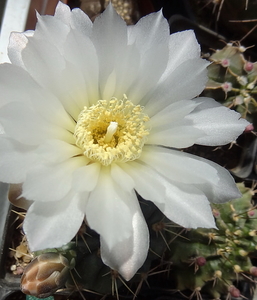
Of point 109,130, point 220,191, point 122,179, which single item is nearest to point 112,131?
point 109,130

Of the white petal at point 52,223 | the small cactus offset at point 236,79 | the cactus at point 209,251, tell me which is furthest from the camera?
the small cactus offset at point 236,79

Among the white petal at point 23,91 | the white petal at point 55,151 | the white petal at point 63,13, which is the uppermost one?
the white petal at point 63,13

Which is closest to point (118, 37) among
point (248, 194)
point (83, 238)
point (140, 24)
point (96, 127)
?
point (140, 24)

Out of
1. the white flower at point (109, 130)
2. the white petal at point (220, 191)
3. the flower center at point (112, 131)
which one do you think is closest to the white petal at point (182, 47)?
the white flower at point (109, 130)

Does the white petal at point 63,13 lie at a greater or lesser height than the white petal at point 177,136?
greater

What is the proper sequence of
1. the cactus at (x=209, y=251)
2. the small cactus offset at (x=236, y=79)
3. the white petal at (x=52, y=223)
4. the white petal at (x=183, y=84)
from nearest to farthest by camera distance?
the white petal at (x=52, y=223), the white petal at (x=183, y=84), the cactus at (x=209, y=251), the small cactus offset at (x=236, y=79)

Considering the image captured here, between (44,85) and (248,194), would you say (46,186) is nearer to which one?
(44,85)

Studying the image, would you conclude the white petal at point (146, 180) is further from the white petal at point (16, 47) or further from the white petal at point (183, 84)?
the white petal at point (16, 47)

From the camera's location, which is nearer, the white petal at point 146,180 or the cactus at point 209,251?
the white petal at point 146,180
